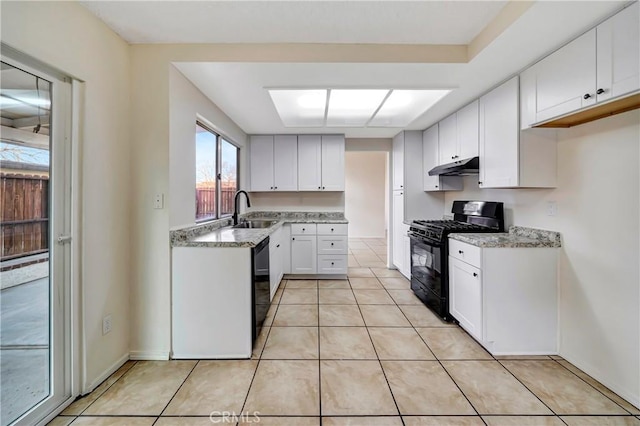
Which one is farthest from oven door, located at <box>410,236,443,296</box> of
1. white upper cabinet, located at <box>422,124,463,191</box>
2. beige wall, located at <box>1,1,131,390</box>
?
beige wall, located at <box>1,1,131,390</box>

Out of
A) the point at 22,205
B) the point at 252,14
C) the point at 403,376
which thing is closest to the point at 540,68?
the point at 252,14

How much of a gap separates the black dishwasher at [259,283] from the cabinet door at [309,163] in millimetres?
1834

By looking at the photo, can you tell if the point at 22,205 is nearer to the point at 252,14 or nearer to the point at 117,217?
the point at 117,217

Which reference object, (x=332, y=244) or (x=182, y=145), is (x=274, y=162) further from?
(x=182, y=145)

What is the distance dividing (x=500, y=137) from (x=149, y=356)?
11.5 ft

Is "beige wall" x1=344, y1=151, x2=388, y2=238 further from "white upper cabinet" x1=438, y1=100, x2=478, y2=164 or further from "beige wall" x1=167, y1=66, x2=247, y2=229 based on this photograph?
"beige wall" x1=167, y1=66, x2=247, y2=229

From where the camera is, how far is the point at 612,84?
4.97ft

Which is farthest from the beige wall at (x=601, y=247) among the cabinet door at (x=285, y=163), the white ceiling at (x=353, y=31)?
the cabinet door at (x=285, y=163)

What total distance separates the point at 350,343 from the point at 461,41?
8.47 ft

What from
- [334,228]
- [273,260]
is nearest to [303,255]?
[334,228]

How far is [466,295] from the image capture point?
238 cm

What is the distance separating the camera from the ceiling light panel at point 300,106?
2600 millimetres

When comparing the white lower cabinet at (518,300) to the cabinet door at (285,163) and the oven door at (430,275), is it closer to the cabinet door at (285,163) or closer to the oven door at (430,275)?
the oven door at (430,275)

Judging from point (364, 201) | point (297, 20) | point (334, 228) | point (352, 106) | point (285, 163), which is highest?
point (297, 20)
